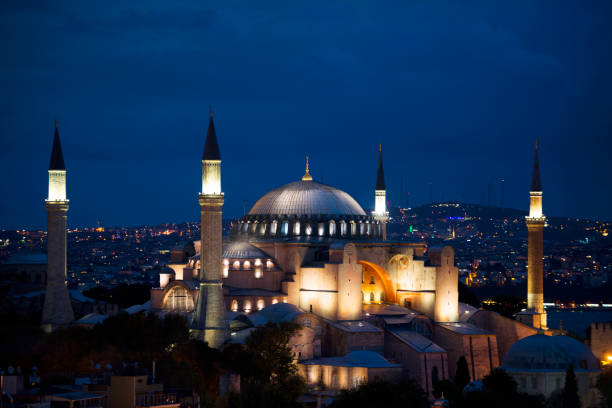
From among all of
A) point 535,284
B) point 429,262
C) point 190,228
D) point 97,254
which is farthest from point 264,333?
point 190,228

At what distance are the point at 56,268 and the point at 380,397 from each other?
16257 mm

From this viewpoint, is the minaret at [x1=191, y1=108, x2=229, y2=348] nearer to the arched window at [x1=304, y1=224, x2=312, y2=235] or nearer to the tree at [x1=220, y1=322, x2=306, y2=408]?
the tree at [x1=220, y1=322, x2=306, y2=408]

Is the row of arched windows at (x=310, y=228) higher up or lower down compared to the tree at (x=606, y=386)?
higher up

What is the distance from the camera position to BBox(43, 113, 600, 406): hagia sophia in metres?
40.1

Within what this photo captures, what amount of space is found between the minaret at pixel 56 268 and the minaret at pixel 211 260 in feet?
20.4

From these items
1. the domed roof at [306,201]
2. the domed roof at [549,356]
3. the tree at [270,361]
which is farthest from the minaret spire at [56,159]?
the domed roof at [549,356]

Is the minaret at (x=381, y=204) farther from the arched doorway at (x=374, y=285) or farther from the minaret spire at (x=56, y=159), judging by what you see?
the minaret spire at (x=56, y=159)

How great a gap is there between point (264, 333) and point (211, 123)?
27.4ft

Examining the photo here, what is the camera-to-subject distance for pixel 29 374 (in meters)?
38.2

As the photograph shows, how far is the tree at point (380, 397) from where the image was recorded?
3309cm

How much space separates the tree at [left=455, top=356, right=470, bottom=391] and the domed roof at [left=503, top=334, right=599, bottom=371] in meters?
3.15

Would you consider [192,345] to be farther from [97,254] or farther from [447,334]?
[97,254]

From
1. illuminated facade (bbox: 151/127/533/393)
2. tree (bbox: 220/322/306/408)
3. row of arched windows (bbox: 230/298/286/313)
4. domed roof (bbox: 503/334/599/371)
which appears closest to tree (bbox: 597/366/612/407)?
domed roof (bbox: 503/334/599/371)

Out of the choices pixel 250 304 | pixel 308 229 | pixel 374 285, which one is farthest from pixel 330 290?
pixel 308 229
